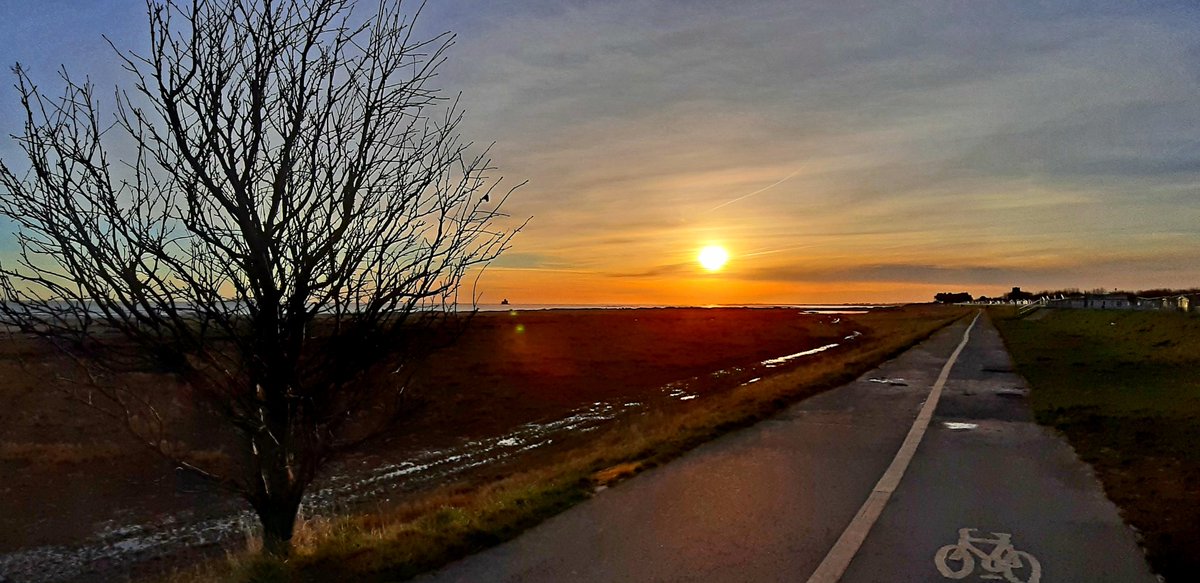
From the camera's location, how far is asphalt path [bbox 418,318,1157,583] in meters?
5.82

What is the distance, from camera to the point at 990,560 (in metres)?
6.11

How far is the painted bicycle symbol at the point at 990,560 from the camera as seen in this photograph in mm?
5766

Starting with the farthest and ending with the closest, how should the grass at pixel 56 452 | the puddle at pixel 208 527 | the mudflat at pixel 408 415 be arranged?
the grass at pixel 56 452 → the mudflat at pixel 408 415 → the puddle at pixel 208 527

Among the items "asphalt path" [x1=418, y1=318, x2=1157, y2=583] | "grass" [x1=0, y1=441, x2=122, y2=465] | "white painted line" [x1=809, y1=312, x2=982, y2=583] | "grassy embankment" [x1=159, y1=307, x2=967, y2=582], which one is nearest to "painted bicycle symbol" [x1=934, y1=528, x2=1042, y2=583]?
"asphalt path" [x1=418, y1=318, x2=1157, y2=583]

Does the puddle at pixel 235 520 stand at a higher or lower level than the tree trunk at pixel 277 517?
lower

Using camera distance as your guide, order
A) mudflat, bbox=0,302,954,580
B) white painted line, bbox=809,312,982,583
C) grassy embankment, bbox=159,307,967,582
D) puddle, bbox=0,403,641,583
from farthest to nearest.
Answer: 1. mudflat, bbox=0,302,954,580
2. puddle, bbox=0,403,641,583
3. grassy embankment, bbox=159,307,967,582
4. white painted line, bbox=809,312,982,583

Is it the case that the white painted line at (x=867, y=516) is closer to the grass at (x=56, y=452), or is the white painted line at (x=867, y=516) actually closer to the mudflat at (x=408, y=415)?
→ the mudflat at (x=408, y=415)

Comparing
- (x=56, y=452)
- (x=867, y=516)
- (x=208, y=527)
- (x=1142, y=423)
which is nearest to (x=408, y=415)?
(x=867, y=516)

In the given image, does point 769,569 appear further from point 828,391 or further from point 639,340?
point 639,340

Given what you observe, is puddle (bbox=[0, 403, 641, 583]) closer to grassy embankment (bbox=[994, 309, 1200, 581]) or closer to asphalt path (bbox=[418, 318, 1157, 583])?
asphalt path (bbox=[418, 318, 1157, 583])

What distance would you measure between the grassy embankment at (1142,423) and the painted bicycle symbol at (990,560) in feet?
2.99

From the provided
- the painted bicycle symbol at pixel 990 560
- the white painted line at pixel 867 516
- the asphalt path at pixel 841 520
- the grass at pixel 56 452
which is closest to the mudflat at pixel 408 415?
the grass at pixel 56 452

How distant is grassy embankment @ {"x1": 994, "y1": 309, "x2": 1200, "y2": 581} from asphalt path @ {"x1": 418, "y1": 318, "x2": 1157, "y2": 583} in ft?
0.96

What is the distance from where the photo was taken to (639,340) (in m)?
58.1
